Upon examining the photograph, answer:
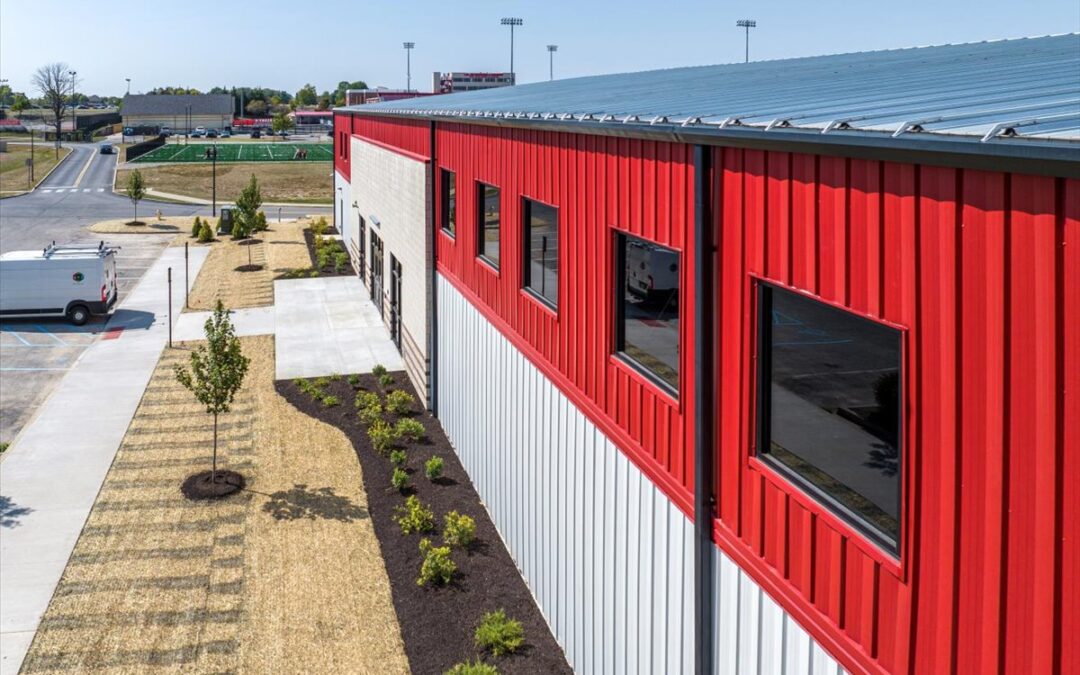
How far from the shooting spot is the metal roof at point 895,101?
532 centimetres

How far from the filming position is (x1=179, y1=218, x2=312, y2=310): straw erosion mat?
35.4m

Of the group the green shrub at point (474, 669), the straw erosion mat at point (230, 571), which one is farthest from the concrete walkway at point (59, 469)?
the green shrub at point (474, 669)

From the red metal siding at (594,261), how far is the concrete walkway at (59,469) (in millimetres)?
7323

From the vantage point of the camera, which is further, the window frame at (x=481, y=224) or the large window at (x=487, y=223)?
the window frame at (x=481, y=224)

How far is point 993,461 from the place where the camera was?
16.6ft

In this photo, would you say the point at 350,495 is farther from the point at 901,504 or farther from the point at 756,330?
the point at 901,504

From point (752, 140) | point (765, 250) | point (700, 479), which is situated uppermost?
point (752, 140)

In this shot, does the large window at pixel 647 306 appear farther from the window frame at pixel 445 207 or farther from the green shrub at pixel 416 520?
the window frame at pixel 445 207

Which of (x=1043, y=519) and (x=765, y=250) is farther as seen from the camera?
(x=765, y=250)

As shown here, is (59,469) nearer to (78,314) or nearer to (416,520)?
(416,520)

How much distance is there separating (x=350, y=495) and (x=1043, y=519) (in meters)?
13.6

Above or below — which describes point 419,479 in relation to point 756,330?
below

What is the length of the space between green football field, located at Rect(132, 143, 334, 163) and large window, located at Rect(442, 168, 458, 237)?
85639 millimetres

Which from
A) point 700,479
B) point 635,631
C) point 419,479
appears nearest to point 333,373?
point 419,479
